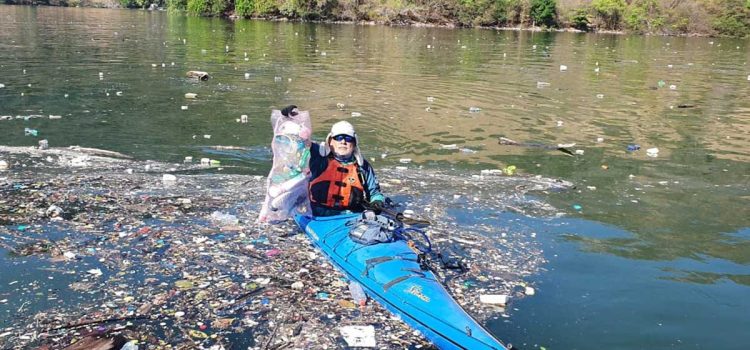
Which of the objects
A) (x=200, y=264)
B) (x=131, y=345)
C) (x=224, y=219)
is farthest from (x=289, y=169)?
(x=131, y=345)

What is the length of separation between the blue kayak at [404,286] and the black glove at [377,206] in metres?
0.36

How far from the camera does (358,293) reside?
6.55 m

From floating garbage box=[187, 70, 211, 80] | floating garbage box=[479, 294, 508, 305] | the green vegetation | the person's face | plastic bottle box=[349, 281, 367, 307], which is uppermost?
the green vegetation

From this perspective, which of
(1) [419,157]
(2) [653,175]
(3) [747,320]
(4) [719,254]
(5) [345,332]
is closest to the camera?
(5) [345,332]

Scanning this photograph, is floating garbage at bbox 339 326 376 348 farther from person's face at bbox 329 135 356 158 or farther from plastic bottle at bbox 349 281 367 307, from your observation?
person's face at bbox 329 135 356 158

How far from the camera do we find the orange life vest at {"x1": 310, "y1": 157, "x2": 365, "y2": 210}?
8.25m

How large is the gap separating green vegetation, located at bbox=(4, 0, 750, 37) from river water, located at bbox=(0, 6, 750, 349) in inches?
1491

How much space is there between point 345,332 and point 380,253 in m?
1.12

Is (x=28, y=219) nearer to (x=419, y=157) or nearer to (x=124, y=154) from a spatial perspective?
(x=124, y=154)

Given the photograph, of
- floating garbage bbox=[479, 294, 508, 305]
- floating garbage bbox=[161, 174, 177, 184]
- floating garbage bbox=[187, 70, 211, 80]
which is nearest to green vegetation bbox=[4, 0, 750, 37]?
floating garbage bbox=[187, 70, 211, 80]

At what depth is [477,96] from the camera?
20922mm

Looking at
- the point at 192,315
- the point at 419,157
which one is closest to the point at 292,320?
the point at 192,315

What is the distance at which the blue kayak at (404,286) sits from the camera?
5.53 meters

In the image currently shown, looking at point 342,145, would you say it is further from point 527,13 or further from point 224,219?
point 527,13
